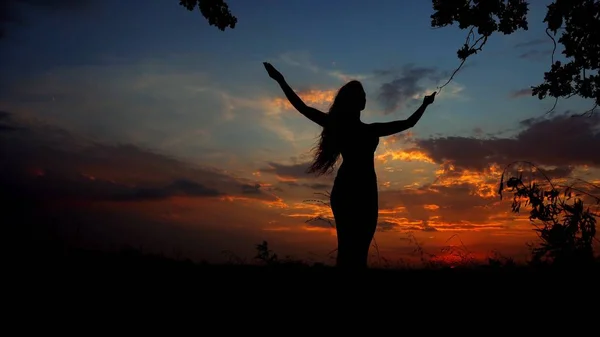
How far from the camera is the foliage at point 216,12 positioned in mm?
12195

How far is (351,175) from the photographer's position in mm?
8875

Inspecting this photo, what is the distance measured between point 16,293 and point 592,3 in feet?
40.2

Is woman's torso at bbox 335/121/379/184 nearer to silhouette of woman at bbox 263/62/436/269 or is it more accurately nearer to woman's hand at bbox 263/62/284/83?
A: silhouette of woman at bbox 263/62/436/269

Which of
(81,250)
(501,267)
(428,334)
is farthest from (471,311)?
(81,250)

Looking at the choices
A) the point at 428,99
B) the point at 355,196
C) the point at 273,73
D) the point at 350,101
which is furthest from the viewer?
the point at 428,99

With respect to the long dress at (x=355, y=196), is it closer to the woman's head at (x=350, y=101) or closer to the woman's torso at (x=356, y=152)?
the woman's torso at (x=356, y=152)

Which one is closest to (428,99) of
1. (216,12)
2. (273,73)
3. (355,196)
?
(355,196)

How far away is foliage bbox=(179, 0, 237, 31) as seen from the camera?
12.2 metres

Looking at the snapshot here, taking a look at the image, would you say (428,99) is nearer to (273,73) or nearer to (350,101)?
(350,101)

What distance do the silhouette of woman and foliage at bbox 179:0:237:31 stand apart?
405 centimetres

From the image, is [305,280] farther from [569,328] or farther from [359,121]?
[569,328]

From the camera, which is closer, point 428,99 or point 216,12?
point 428,99

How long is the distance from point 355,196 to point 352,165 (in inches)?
20.6

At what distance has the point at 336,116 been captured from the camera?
9117mm
